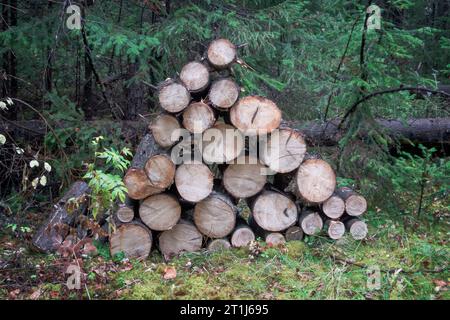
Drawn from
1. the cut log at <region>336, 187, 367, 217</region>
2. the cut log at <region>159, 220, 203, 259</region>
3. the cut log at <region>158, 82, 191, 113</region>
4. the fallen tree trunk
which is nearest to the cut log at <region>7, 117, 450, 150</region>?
the fallen tree trunk

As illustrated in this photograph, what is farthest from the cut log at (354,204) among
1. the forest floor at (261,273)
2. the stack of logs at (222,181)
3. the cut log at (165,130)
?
the cut log at (165,130)

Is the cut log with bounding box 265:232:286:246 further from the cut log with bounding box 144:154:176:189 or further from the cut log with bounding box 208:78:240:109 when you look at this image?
the cut log with bounding box 208:78:240:109

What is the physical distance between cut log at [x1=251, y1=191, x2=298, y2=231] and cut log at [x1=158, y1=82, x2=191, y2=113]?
1284 millimetres

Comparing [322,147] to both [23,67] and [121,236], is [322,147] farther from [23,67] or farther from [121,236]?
[23,67]

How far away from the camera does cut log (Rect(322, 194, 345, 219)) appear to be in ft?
15.8

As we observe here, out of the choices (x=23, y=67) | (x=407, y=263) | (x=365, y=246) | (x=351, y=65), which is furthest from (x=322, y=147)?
(x=23, y=67)

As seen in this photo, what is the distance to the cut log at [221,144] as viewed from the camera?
4625mm

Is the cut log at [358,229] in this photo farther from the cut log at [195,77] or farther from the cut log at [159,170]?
the cut log at [195,77]

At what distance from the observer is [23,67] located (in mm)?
8117

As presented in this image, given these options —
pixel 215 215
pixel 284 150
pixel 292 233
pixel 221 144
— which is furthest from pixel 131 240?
pixel 284 150

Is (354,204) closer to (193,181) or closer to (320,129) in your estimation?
(193,181)

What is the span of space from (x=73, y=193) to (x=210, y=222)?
1.74 metres

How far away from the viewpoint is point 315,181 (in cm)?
473

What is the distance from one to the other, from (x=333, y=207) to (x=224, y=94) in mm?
1670
